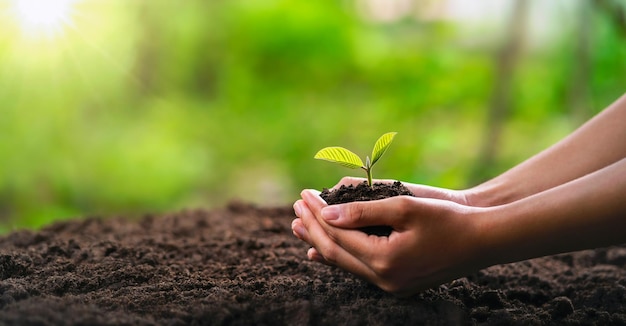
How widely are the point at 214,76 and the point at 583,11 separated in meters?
1.77

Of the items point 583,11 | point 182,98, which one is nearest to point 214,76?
point 182,98

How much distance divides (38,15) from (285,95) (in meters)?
1.24

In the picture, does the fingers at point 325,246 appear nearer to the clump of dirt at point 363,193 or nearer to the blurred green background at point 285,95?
the clump of dirt at point 363,193

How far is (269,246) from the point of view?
1.39 m

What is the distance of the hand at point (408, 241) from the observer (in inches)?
34.6

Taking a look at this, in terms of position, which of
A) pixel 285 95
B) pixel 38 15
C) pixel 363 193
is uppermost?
pixel 285 95

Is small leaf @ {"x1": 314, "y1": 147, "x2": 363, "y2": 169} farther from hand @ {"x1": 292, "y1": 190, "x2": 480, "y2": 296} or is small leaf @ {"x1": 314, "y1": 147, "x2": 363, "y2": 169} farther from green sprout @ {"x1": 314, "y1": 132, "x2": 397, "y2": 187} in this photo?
hand @ {"x1": 292, "y1": 190, "x2": 480, "y2": 296}

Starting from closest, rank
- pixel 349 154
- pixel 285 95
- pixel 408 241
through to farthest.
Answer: pixel 408 241 < pixel 349 154 < pixel 285 95

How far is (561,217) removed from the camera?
890mm

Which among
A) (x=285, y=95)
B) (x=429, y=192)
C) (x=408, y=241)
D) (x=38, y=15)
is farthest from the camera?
(x=285, y=95)

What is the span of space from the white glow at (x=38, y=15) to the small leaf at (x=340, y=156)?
1.96 m

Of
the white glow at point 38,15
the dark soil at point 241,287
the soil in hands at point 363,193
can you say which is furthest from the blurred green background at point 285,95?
the soil in hands at point 363,193

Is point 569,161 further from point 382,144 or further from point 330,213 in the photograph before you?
point 330,213

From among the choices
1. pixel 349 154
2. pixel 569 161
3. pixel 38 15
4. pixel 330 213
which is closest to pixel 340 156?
pixel 349 154
